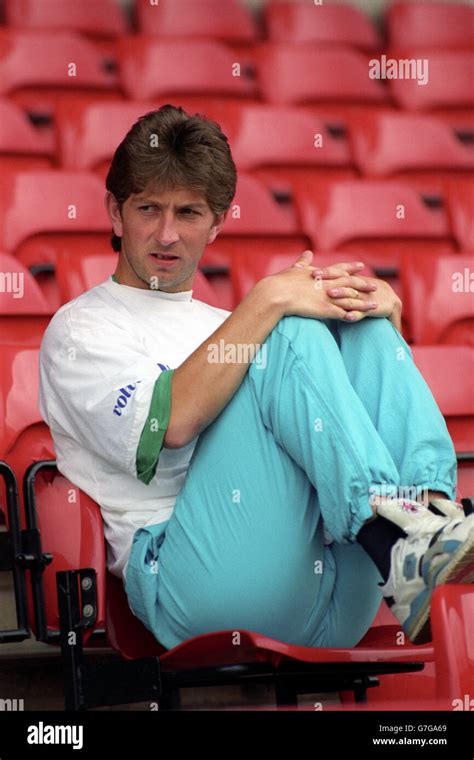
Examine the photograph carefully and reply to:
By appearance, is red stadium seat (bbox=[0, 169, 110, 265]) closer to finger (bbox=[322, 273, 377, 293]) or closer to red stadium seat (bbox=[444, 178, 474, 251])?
red stadium seat (bbox=[444, 178, 474, 251])

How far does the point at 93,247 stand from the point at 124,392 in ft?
2.70

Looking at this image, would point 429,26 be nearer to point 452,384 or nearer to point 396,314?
point 452,384

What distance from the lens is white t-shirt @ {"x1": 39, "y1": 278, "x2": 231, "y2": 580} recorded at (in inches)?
40.4

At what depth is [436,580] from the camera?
88 cm

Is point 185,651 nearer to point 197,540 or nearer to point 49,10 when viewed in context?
point 197,540

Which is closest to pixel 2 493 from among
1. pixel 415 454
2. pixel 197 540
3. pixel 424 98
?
pixel 197 540

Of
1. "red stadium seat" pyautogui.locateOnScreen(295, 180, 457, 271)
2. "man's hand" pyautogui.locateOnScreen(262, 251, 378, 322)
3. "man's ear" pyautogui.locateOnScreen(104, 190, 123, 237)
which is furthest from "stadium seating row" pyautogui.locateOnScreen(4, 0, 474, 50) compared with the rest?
"man's hand" pyautogui.locateOnScreen(262, 251, 378, 322)

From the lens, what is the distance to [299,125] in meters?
2.10

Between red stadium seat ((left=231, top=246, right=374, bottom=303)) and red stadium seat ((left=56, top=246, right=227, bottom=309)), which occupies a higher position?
red stadium seat ((left=231, top=246, right=374, bottom=303))

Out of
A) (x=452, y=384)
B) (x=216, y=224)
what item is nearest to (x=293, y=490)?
(x=216, y=224)

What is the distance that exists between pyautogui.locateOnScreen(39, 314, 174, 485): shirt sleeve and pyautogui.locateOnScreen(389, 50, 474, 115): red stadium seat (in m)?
1.42

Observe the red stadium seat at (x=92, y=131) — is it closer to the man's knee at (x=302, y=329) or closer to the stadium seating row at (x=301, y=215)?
the stadium seating row at (x=301, y=215)

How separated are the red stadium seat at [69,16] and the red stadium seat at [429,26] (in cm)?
56

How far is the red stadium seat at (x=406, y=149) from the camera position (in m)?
2.17
